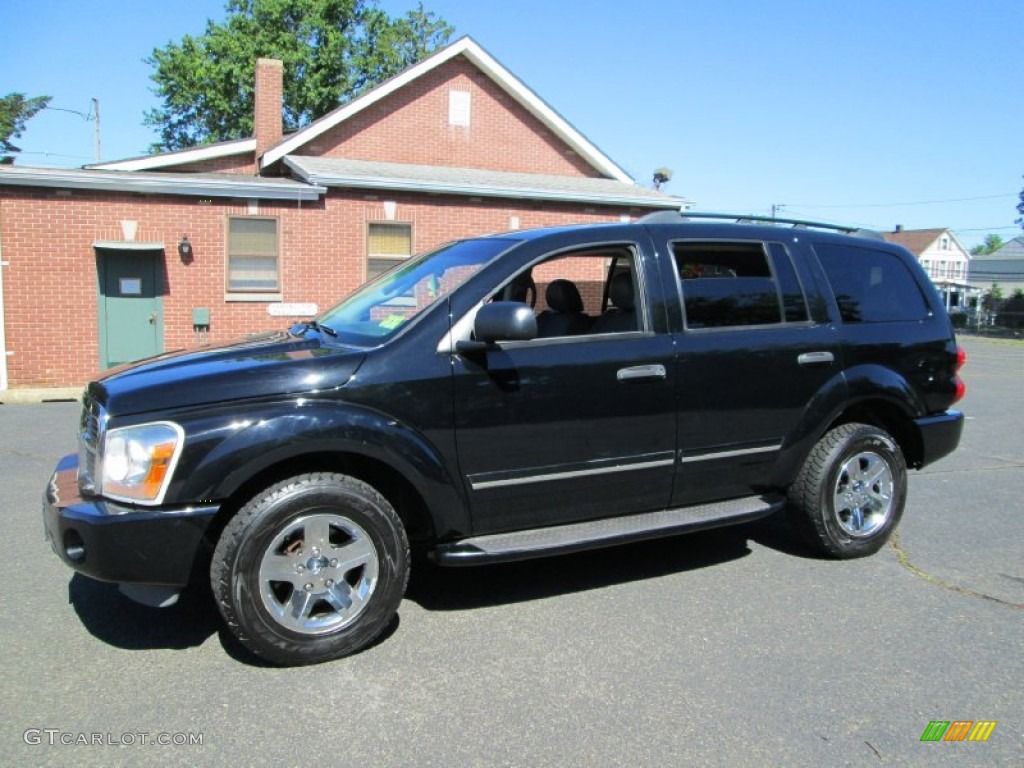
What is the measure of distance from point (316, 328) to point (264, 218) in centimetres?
1079

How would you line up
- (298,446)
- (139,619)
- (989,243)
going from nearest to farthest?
(298,446), (139,619), (989,243)

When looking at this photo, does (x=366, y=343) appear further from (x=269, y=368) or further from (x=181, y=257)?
(x=181, y=257)

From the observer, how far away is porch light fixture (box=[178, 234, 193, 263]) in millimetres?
13760

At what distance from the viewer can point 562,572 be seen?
4.68 meters

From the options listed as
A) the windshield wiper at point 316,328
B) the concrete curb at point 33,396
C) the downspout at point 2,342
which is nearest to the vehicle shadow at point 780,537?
the windshield wiper at point 316,328

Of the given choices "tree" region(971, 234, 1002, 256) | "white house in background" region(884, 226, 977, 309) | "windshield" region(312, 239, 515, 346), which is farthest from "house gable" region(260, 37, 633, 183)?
"tree" region(971, 234, 1002, 256)

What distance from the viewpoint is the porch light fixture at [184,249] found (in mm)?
13760

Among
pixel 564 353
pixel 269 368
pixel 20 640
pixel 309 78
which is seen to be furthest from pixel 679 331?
pixel 309 78

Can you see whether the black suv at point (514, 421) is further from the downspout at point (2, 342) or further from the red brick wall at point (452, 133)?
the red brick wall at point (452, 133)

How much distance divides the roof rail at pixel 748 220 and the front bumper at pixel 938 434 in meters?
1.24

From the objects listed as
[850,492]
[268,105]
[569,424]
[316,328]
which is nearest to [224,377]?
[316,328]

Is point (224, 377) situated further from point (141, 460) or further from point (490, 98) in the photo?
point (490, 98)

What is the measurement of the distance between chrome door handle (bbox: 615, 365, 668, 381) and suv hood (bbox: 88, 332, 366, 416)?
4.24 ft

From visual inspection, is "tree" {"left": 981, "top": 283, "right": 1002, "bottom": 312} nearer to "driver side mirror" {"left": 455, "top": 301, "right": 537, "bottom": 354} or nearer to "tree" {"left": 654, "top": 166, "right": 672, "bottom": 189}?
"tree" {"left": 654, "top": 166, "right": 672, "bottom": 189}
